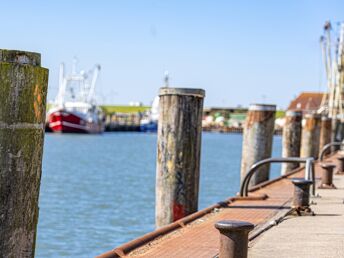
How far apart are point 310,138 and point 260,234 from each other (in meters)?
17.0

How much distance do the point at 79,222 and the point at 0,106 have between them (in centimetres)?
1615

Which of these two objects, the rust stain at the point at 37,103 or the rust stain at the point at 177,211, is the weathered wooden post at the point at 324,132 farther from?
the rust stain at the point at 37,103

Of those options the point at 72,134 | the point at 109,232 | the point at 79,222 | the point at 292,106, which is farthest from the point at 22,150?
the point at 292,106

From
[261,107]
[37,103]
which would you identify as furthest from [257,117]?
[37,103]

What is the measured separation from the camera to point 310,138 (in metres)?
25.1

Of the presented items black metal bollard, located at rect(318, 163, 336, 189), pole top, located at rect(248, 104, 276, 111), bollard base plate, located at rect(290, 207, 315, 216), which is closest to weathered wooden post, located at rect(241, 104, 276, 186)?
pole top, located at rect(248, 104, 276, 111)

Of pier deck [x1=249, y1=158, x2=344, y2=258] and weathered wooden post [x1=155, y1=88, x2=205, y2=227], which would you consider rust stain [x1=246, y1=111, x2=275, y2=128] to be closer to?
pier deck [x1=249, y1=158, x2=344, y2=258]

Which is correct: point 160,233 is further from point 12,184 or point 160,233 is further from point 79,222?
point 79,222

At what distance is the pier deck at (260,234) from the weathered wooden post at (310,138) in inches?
514

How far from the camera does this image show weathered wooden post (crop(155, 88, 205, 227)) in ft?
30.4

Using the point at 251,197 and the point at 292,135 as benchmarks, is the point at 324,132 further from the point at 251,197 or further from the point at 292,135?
the point at 251,197

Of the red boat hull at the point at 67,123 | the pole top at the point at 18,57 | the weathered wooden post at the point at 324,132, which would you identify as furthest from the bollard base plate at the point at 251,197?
the red boat hull at the point at 67,123

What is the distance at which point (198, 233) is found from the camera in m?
8.61

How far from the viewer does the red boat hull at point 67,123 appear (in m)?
125
